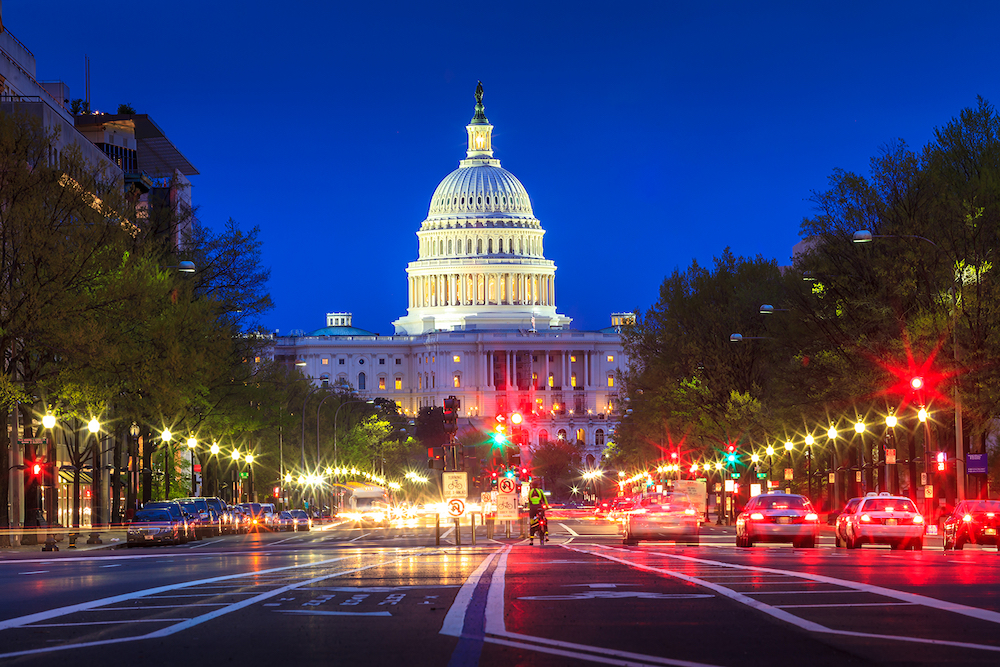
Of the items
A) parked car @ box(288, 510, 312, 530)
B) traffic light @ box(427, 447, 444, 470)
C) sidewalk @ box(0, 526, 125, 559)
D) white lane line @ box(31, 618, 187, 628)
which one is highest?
traffic light @ box(427, 447, 444, 470)

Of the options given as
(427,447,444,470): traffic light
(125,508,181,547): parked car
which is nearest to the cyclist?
(427,447,444,470): traffic light

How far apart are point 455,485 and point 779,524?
10.0m

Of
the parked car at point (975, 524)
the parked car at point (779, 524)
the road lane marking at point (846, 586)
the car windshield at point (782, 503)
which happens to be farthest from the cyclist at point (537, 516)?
the road lane marking at point (846, 586)

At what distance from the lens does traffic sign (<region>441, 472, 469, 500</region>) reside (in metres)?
43.8

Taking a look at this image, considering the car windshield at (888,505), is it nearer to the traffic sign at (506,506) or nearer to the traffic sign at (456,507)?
the traffic sign at (456,507)

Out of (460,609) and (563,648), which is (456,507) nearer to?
(460,609)

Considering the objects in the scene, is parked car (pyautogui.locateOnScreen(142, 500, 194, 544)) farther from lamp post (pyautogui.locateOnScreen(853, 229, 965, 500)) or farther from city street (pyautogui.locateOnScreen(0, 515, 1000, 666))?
city street (pyautogui.locateOnScreen(0, 515, 1000, 666))

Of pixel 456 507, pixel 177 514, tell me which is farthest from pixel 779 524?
pixel 177 514

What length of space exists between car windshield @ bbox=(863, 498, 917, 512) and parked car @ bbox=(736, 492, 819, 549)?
153 centimetres

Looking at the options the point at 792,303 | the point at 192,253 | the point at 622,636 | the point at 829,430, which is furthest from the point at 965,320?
the point at 622,636

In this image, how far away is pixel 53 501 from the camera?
66500 mm

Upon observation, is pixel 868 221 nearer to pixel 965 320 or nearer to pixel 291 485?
pixel 965 320

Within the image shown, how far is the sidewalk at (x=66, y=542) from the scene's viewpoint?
43.6m

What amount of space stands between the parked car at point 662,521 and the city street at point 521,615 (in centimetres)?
1565
